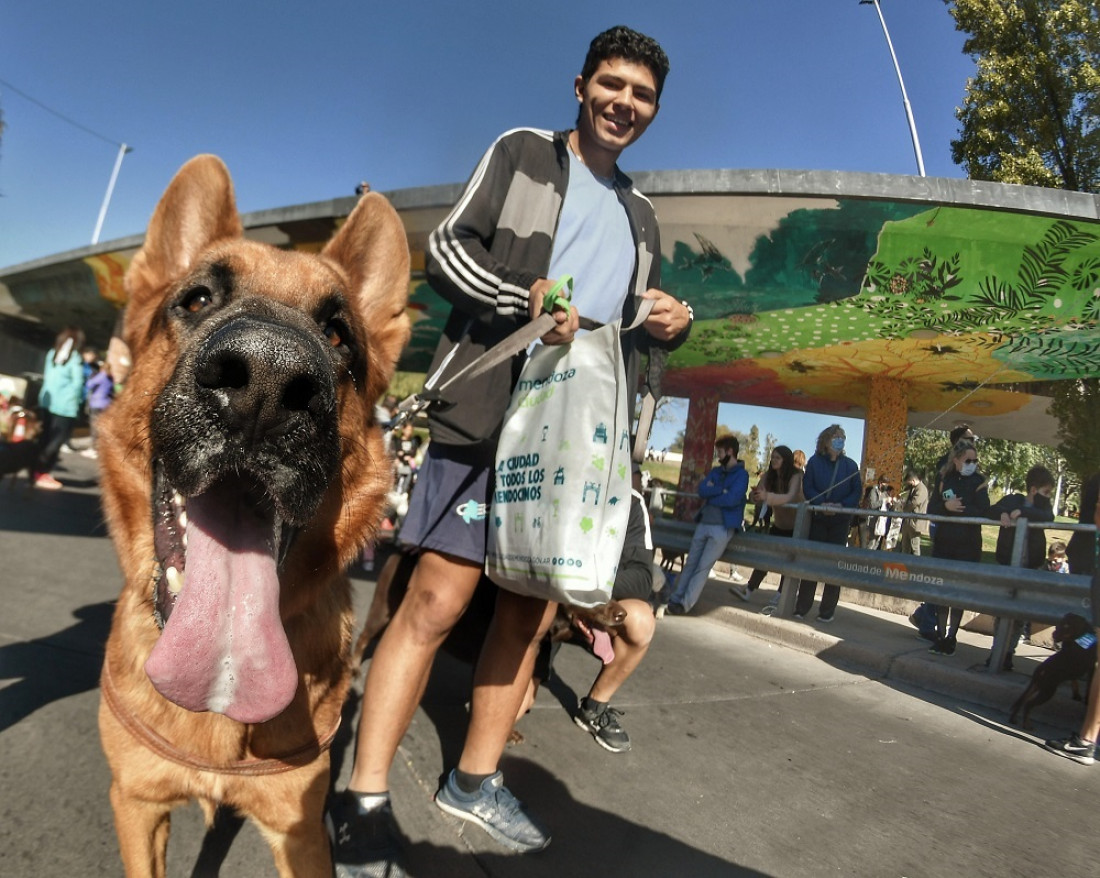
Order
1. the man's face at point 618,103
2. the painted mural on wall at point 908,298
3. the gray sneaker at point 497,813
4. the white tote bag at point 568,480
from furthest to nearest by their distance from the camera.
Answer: the painted mural on wall at point 908,298, the man's face at point 618,103, the gray sneaker at point 497,813, the white tote bag at point 568,480

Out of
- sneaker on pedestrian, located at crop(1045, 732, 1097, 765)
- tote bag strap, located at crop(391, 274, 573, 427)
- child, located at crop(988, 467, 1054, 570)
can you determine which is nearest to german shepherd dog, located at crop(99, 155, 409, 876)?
tote bag strap, located at crop(391, 274, 573, 427)

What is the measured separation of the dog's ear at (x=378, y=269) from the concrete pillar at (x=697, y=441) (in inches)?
488

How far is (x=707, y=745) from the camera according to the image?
3260 mm

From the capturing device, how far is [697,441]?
15.0m

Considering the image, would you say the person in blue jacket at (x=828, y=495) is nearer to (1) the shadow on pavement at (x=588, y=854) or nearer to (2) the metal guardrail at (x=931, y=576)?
(2) the metal guardrail at (x=931, y=576)

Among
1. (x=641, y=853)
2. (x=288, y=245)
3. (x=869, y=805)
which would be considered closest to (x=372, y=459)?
(x=641, y=853)

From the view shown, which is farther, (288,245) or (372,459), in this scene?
(288,245)

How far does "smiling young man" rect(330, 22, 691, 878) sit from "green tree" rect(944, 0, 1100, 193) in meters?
7.67

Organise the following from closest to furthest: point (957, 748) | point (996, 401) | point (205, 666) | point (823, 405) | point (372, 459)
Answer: point (205, 666)
point (372, 459)
point (957, 748)
point (996, 401)
point (823, 405)

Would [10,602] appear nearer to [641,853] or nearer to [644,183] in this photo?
[641,853]

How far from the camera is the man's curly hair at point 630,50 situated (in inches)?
88.0

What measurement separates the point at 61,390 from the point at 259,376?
31.8ft

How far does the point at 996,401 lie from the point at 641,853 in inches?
412

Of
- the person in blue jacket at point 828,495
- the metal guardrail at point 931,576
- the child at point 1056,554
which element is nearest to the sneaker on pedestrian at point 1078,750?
the metal guardrail at point 931,576
